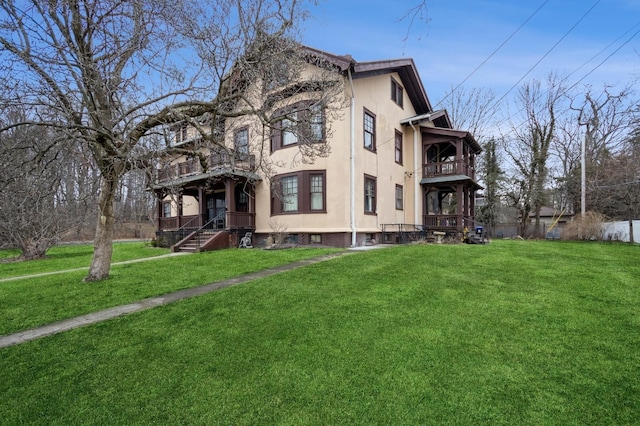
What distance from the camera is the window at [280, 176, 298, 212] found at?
48.5 ft

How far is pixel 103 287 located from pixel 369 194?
438 inches

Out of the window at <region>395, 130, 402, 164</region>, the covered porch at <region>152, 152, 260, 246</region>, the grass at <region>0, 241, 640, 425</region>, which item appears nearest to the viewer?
Result: the grass at <region>0, 241, 640, 425</region>

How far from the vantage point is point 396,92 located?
18.0m

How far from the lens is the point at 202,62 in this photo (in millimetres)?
6324

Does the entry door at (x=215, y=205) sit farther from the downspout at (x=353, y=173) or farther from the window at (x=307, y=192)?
the downspout at (x=353, y=173)

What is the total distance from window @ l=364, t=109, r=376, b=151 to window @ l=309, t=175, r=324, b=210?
2.87m

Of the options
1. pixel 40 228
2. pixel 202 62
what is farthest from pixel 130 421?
pixel 40 228

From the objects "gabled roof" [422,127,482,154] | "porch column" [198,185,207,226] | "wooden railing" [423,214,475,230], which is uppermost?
"gabled roof" [422,127,482,154]

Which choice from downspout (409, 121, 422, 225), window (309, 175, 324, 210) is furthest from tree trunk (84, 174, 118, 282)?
downspout (409, 121, 422, 225)

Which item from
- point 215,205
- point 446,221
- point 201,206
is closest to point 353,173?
point 446,221

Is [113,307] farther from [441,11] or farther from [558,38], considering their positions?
[558,38]

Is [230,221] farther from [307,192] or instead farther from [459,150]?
[459,150]

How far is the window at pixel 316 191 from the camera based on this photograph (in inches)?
564

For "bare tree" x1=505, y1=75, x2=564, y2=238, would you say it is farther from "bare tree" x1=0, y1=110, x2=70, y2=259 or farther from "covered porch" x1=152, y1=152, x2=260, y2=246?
"bare tree" x1=0, y1=110, x2=70, y2=259
